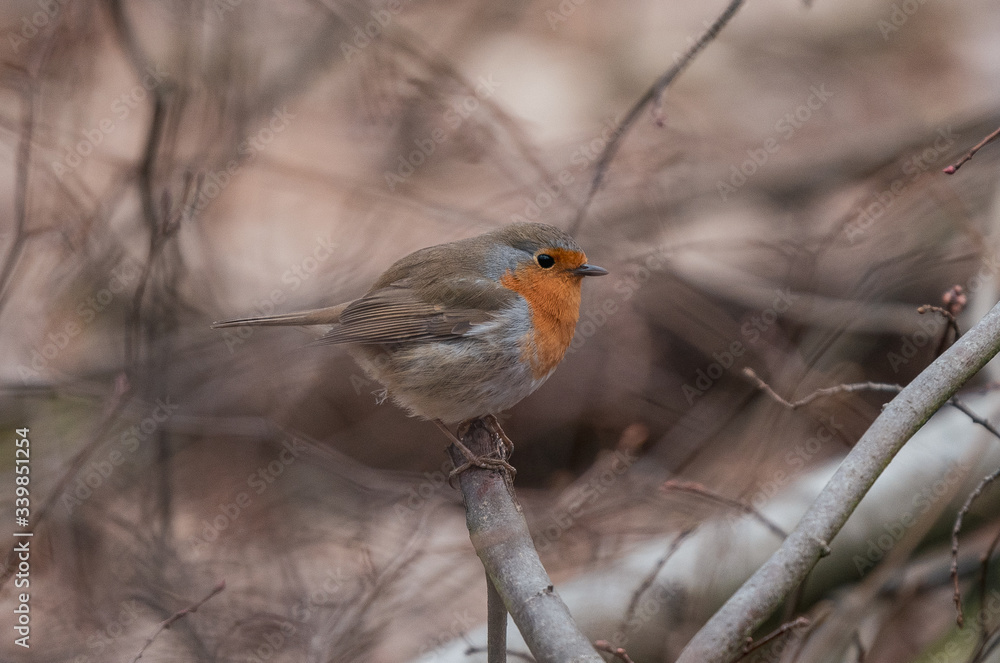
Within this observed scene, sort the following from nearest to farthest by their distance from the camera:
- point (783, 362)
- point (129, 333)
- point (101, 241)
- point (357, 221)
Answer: point (129, 333) < point (101, 241) < point (783, 362) < point (357, 221)

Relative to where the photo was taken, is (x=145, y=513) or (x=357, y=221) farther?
(x=357, y=221)

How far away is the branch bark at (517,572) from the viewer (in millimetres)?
1490

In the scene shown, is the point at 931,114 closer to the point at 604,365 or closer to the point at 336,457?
the point at 604,365

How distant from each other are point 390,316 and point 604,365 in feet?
6.28

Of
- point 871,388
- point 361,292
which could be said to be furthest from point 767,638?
point 361,292

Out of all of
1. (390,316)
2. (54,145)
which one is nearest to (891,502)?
(390,316)

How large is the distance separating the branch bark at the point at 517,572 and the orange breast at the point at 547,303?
20.9 inches

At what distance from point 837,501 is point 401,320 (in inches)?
64.2

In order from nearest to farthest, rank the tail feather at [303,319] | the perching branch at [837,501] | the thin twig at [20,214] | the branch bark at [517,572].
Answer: the perching branch at [837,501] < the branch bark at [517,572] < the tail feather at [303,319] < the thin twig at [20,214]

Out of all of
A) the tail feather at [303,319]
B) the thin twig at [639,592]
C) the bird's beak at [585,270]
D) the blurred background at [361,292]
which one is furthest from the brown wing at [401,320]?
the thin twig at [639,592]

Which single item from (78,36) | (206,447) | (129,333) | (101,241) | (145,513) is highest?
(78,36)

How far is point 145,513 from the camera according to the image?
12.3ft

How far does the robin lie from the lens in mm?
2639

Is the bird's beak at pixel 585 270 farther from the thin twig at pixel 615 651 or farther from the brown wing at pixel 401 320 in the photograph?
the thin twig at pixel 615 651
